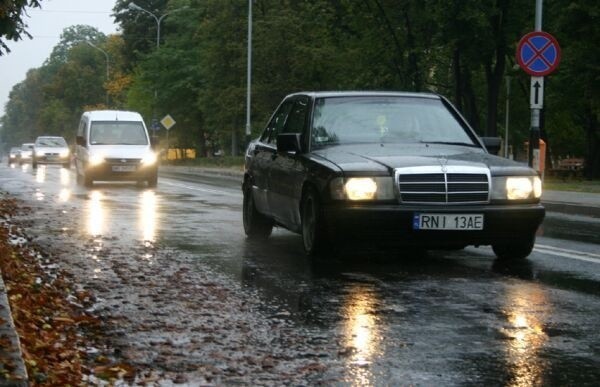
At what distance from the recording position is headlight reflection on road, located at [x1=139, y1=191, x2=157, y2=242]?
12594mm

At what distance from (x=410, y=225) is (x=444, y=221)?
296 millimetres

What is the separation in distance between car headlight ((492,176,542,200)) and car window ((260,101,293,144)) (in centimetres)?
322

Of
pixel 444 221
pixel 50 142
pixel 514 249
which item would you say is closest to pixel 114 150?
pixel 514 249

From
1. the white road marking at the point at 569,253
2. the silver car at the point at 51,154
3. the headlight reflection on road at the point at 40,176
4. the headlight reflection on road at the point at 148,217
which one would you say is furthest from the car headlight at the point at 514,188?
the silver car at the point at 51,154

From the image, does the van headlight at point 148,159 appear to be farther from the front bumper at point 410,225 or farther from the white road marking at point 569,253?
the front bumper at point 410,225

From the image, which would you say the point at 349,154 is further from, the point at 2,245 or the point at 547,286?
the point at 2,245

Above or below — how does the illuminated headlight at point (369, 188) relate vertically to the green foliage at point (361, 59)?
below

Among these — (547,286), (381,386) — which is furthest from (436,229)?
(381,386)

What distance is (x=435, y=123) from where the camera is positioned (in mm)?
10781

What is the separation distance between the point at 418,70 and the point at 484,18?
22.2 ft

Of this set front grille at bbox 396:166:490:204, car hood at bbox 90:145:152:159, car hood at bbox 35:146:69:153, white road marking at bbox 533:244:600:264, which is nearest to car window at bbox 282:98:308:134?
front grille at bbox 396:166:490:204

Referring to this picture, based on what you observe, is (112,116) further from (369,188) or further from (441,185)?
(441,185)

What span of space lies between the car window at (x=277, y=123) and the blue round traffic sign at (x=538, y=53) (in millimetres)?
9131

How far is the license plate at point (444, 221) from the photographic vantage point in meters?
9.06
